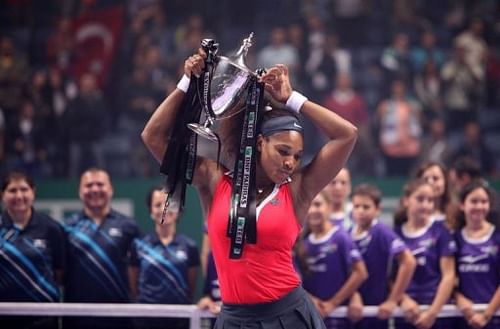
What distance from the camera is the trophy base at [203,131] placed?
391 centimetres

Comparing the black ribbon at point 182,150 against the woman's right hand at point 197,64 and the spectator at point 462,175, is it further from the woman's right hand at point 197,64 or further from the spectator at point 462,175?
the spectator at point 462,175

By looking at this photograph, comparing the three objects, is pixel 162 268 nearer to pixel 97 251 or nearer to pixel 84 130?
pixel 97 251

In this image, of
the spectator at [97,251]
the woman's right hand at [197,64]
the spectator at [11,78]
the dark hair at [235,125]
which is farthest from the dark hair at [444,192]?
the spectator at [11,78]

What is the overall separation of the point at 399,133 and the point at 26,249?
5915 mm

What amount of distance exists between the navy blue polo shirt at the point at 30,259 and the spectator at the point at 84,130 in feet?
14.9

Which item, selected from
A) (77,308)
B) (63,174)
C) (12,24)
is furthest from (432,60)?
(77,308)

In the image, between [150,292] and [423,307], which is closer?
[423,307]

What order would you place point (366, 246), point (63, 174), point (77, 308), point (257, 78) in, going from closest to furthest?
point (257, 78) → point (77, 308) → point (366, 246) → point (63, 174)

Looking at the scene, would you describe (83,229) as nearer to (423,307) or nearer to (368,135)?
(423,307)

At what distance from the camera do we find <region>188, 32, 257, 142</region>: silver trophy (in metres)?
3.90

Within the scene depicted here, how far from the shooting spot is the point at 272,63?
37.2 ft

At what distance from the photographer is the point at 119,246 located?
248 inches

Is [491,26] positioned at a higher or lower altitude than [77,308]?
higher

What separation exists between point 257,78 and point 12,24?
911 cm
